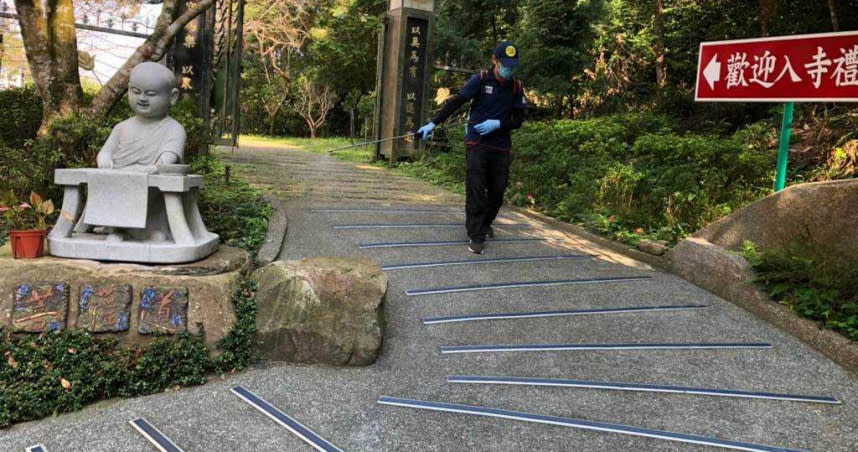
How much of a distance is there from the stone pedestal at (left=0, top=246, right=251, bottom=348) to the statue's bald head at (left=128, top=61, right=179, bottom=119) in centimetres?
116

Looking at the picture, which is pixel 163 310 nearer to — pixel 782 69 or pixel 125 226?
pixel 125 226

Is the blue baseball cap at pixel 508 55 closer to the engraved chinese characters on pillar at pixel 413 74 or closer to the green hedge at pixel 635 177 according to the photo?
the green hedge at pixel 635 177

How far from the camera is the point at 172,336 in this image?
11.6 ft

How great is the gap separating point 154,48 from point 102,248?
3.10m

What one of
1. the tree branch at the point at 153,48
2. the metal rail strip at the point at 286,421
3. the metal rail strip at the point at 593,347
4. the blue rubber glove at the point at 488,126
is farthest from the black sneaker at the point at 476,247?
the tree branch at the point at 153,48

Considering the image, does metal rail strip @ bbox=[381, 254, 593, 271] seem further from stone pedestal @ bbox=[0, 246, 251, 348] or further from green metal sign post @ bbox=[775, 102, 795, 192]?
green metal sign post @ bbox=[775, 102, 795, 192]

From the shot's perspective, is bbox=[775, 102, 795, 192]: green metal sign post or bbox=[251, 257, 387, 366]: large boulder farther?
bbox=[775, 102, 795, 192]: green metal sign post

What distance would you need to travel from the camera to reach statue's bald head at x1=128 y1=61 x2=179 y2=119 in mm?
4051

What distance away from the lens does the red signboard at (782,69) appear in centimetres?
456

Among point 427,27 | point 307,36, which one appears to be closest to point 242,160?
point 427,27

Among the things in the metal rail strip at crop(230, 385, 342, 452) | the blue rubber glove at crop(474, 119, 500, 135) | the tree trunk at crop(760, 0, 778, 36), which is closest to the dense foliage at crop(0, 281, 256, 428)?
the metal rail strip at crop(230, 385, 342, 452)

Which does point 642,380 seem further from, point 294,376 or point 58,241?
point 58,241

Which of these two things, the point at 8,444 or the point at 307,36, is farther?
the point at 307,36

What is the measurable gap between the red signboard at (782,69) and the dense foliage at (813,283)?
137 cm
